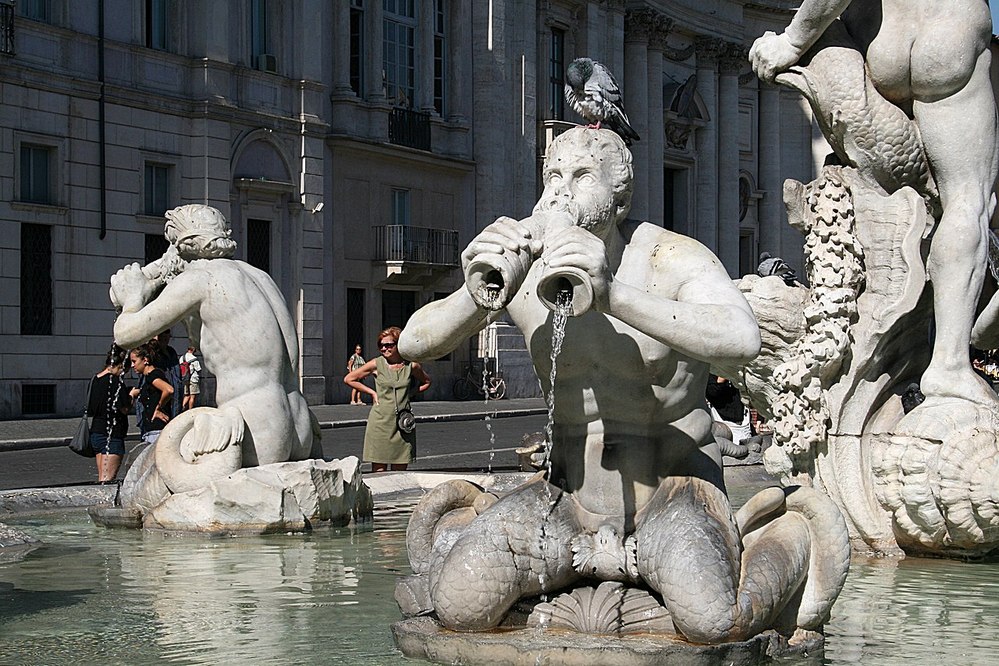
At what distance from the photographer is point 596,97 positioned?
491 centimetres

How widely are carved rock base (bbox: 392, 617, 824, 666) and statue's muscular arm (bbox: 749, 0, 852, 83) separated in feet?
9.97

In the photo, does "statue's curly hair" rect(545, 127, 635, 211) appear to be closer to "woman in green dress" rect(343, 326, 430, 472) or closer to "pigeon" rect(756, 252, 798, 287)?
"pigeon" rect(756, 252, 798, 287)

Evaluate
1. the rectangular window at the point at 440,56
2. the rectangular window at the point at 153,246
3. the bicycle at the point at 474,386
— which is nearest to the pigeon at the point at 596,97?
the rectangular window at the point at 153,246

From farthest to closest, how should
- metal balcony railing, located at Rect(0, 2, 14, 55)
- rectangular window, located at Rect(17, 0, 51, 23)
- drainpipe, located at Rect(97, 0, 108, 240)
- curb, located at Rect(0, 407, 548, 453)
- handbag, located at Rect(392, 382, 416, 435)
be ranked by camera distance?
drainpipe, located at Rect(97, 0, 108, 240) < rectangular window, located at Rect(17, 0, 51, 23) < metal balcony railing, located at Rect(0, 2, 14, 55) < curb, located at Rect(0, 407, 548, 453) < handbag, located at Rect(392, 382, 416, 435)

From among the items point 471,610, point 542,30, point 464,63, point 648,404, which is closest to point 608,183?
point 648,404

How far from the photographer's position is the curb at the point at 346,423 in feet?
60.8

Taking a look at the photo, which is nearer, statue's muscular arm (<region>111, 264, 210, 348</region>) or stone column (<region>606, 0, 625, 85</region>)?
statue's muscular arm (<region>111, 264, 210, 348</region>)

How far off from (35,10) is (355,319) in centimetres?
1075

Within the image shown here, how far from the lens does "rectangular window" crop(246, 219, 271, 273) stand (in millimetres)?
30344

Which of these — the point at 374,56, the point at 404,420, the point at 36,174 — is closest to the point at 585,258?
the point at 404,420

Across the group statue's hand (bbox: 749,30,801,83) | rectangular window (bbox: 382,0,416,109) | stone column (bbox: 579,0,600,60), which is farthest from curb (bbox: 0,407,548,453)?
stone column (bbox: 579,0,600,60)

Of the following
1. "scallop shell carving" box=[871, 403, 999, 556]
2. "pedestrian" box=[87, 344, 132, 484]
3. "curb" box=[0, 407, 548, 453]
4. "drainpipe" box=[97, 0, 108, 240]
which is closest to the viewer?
"scallop shell carving" box=[871, 403, 999, 556]

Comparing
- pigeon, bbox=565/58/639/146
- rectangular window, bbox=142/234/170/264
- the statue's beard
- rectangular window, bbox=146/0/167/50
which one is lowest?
the statue's beard

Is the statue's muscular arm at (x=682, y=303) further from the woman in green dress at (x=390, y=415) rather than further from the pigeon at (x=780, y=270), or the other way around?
the woman in green dress at (x=390, y=415)
